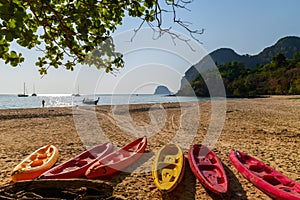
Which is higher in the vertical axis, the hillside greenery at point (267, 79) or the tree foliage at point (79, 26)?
the hillside greenery at point (267, 79)

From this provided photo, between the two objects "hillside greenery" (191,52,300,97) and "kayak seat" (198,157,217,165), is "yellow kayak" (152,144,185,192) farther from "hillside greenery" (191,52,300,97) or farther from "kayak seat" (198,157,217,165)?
"hillside greenery" (191,52,300,97)

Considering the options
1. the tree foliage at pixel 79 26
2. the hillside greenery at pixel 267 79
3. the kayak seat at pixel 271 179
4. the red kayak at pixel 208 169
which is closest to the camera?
the tree foliage at pixel 79 26

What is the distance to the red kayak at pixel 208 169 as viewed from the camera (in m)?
4.45

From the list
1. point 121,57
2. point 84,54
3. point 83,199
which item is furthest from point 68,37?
point 83,199

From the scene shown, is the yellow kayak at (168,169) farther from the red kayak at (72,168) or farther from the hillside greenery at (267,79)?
the hillside greenery at (267,79)

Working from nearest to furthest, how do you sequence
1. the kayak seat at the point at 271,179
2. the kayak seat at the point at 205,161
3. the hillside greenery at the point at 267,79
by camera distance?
1. the kayak seat at the point at 271,179
2. the kayak seat at the point at 205,161
3. the hillside greenery at the point at 267,79

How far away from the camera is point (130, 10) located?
3275mm

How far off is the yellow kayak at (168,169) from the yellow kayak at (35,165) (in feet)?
8.33

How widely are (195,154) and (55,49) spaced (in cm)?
456

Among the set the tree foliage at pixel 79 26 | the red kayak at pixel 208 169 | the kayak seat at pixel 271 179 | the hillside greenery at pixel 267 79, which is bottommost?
the kayak seat at pixel 271 179

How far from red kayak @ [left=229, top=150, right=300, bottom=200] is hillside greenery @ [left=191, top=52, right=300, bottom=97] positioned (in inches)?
1953

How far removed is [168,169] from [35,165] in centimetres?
321

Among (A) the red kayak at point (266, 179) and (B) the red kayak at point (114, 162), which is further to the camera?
(B) the red kayak at point (114, 162)

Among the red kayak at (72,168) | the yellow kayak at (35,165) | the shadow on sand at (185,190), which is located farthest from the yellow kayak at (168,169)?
the yellow kayak at (35,165)
